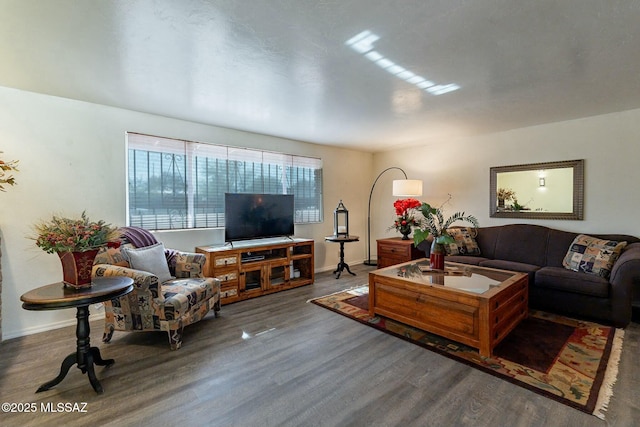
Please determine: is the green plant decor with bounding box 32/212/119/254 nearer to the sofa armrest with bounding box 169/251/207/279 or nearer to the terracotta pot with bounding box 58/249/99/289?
the terracotta pot with bounding box 58/249/99/289

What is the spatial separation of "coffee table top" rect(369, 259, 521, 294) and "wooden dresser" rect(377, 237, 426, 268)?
114 centimetres

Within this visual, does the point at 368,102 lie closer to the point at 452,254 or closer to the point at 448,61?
the point at 448,61

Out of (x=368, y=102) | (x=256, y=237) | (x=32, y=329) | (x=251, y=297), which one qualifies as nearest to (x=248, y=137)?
(x=256, y=237)

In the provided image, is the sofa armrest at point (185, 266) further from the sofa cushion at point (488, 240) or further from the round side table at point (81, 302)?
the sofa cushion at point (488, 240)

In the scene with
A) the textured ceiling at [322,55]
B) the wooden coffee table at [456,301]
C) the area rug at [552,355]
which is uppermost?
the textured ceiling at [322,55]

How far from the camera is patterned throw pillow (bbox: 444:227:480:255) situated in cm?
424

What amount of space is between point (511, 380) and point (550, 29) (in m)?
2.33

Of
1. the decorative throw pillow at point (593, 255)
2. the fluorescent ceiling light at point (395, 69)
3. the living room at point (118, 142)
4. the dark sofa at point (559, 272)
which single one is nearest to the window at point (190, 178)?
the living room at point (118, 142)

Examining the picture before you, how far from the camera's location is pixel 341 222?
17.1 feet

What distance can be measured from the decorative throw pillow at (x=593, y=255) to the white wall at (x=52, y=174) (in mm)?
4698

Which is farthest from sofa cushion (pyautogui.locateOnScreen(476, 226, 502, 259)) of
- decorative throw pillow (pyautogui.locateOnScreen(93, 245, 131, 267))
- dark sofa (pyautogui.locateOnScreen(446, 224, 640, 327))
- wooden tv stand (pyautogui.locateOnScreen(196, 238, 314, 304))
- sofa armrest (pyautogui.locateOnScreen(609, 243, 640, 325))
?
decorative throw pillow (pyautogui.locateOnScreen(93, 245, 131, 267))

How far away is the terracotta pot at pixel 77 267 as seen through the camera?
6.30 feet

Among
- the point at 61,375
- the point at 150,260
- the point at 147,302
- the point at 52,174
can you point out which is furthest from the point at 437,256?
the point at 52,174

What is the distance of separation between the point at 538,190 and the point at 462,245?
1281 mm
